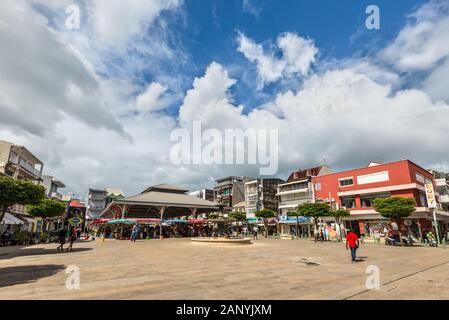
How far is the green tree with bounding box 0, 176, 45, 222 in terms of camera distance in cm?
1487

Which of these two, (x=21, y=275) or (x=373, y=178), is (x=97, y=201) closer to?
(x=373, y=178)

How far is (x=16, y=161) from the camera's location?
3975 centimetres

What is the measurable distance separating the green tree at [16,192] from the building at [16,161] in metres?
22.7

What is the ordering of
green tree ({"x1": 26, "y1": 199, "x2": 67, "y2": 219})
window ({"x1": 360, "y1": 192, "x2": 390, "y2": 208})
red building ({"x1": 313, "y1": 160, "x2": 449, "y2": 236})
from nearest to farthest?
1. green tree ({"x1": 26, "y1": 199, "x2": 67, "y2": 219})
2. red building ({"x1": 313, "y1": 160, "x2": 449, "y2": 236})
3. window ({"x1": 360, "y1": 192, "x2": 390, "y2": 208})

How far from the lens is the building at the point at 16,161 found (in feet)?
122

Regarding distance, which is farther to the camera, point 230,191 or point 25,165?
point 230,191

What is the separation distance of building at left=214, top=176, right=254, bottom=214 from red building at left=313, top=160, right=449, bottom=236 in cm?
3402

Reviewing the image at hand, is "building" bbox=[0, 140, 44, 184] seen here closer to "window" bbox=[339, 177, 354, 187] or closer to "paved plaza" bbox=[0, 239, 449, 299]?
"paved plaza" bbox=[0, 239, 449, 299]

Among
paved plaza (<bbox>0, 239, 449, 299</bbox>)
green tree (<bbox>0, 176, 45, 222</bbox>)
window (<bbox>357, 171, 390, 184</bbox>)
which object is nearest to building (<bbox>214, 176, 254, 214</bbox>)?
window (<bbox>357, 171, 390, 184</bbox>)

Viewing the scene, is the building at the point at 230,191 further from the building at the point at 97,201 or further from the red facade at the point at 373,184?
the building at the point at 97,201

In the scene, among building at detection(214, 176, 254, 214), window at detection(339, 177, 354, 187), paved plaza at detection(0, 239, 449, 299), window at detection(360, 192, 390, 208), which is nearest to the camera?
paved plaza at detection(0, 239, 449, 299)

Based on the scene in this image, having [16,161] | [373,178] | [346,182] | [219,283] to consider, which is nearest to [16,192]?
[219,283]

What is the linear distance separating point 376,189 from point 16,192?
42746 millimetres
